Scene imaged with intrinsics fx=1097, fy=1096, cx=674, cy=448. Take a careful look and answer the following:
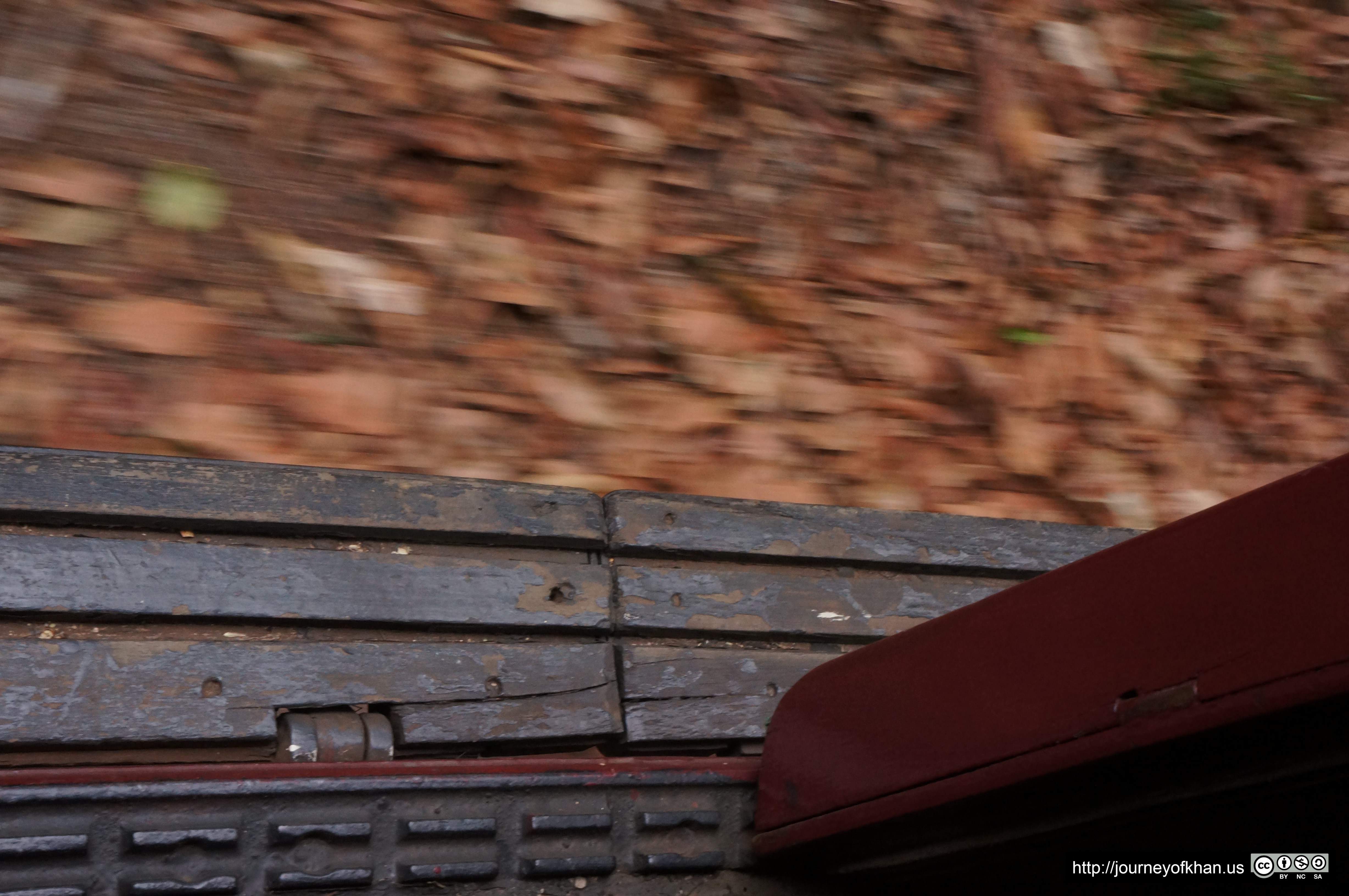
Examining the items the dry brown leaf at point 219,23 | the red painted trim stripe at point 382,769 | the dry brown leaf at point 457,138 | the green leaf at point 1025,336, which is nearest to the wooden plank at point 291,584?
the red painted trim stripe at point 382,769

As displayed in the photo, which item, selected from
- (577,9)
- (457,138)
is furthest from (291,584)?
(577,9)

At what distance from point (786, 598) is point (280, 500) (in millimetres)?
608

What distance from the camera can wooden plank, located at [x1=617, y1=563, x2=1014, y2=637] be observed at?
4.26 feet

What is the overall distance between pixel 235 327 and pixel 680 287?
68cm

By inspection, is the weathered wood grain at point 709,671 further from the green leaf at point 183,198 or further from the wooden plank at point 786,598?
the green leaf at point 183,198

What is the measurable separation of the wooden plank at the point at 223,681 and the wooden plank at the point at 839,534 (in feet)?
0.65

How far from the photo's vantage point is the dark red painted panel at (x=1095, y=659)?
732mm

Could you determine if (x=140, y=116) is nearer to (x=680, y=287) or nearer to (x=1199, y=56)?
(x=680, y=287)

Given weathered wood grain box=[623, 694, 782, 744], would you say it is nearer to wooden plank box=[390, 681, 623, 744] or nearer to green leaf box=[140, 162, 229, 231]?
wooden plank box=[390, 681, 623, 744]

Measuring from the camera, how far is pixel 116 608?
1060 mm

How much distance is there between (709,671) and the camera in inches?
50.5

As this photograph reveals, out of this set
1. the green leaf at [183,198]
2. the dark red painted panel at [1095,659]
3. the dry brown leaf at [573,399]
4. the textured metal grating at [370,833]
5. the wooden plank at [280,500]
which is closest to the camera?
the dark red painted panel at [1095,659]

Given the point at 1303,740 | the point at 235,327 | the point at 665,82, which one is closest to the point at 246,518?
the point at 235,327

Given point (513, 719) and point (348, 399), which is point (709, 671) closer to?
point (513, 719)
